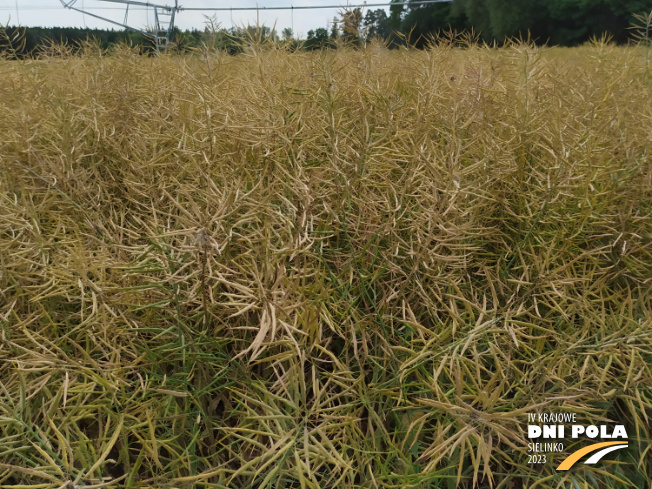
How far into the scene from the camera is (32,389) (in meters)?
0.65

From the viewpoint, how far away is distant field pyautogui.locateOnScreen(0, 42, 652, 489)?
588 millimetres

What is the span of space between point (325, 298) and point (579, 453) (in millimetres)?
397

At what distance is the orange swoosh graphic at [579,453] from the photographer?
0.63 m

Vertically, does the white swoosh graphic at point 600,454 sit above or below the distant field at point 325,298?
below

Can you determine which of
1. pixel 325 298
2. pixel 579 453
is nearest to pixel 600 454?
pixel 579 453

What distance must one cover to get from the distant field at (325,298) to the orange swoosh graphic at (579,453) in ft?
0.04

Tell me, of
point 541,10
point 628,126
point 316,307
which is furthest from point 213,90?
point 541,10

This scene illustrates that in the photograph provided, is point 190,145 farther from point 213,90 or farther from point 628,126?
point 628,126

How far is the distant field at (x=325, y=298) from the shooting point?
1.93ft

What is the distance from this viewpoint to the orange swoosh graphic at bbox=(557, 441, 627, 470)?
0.63 m

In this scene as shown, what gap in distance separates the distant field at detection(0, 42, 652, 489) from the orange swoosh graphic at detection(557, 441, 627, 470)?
13 millimetres

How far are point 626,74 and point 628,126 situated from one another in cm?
50

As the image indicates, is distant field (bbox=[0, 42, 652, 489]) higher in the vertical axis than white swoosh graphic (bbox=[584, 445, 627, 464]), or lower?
higher

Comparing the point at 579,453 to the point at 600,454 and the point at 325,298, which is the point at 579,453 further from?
the point at 325,298
